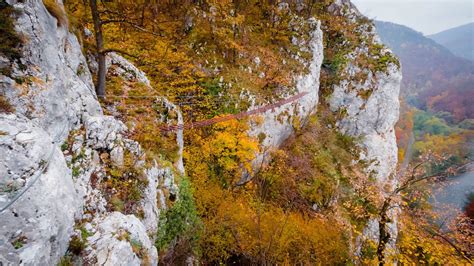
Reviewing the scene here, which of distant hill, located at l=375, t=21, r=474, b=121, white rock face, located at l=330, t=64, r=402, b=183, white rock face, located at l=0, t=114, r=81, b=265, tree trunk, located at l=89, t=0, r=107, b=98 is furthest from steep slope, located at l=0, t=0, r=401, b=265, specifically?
distant hill, located at l=375, t=21, r=474, b=121

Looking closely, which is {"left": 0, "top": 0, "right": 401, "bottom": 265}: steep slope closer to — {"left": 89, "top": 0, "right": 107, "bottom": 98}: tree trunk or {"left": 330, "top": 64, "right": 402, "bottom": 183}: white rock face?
{"left": 330, "top": 64, "right": 402, "bottom": 183}: white rock face

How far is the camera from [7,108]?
382cm

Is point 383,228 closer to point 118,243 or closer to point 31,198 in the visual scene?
point 118,243

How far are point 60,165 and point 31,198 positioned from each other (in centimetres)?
92

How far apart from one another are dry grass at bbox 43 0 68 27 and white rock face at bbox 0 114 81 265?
10.9 ft

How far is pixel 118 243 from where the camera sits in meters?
4.40

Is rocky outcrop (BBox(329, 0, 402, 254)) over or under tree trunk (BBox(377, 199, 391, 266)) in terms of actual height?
over

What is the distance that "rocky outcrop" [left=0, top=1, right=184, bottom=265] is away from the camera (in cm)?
323

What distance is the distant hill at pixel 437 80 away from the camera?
98875 millimetres

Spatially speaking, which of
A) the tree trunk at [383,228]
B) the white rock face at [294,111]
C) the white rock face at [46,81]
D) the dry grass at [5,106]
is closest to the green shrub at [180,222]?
the white rock face at [46,81]

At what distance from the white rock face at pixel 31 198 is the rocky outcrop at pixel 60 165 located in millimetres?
11

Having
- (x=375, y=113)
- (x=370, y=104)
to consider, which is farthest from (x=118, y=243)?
(x=375, y=113)

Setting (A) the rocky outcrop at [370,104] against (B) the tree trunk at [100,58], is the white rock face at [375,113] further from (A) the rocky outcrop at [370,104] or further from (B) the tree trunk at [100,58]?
(B) the tree trunk at [100,58]

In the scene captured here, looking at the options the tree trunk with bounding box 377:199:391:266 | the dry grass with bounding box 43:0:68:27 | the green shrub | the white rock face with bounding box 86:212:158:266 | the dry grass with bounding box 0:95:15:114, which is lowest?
the tree trunk with bounding box 377:199:391:266
